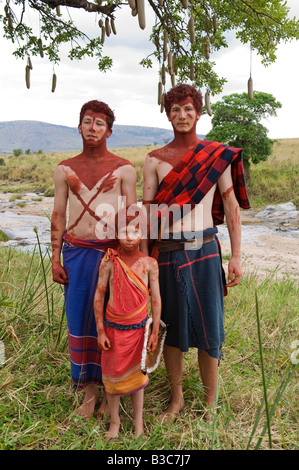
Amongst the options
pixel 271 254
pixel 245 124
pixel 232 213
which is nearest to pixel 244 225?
pixel 271 254

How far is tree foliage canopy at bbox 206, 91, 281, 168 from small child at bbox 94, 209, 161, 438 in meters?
14.2

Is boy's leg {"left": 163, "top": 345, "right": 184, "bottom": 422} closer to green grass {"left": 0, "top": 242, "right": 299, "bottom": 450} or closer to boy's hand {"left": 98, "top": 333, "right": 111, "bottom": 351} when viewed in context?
green grass {"left": 0, "top": 242, "right": 299, "bottom": 450}

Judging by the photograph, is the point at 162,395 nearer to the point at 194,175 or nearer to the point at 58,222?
the point at 58,222

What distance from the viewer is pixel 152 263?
7.98ft

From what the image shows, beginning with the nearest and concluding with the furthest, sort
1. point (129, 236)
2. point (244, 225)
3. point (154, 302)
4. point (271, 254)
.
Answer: point (129, 236)
point (154, 302)
point (271, 254)
point (244, 225)

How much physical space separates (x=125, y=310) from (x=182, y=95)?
1.32 meters

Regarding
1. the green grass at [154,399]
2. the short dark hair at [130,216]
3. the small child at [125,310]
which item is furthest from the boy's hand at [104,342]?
the short dark hair at [130,216]

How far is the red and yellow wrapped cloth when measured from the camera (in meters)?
2.37

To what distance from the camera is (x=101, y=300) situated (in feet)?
7.97

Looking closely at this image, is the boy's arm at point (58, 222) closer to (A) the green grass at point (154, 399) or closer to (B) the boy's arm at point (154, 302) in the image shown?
(A) the green grass at point (154, 399)

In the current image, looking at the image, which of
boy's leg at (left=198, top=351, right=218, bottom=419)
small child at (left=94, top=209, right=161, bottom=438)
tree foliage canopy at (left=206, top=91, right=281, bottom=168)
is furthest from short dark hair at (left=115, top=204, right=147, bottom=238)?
tree foliage canopy at (left=206, top=91, right=281, bottom=168)

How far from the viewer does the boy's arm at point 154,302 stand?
2418 millimetres

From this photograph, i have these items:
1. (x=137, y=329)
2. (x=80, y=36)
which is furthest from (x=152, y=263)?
(x=80, y=36)
